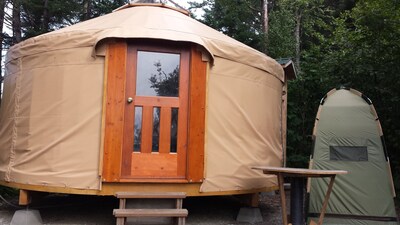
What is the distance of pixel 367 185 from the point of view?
4.08 m

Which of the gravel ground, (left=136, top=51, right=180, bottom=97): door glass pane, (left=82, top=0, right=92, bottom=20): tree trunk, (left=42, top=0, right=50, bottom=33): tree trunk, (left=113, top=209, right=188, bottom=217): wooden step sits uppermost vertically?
(left=82, top=0, right=92, bottom=20): tree trunk

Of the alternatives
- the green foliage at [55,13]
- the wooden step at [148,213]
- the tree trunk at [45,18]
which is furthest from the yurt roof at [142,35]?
the tree trunk at [45,18]

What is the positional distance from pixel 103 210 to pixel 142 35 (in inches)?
92.5

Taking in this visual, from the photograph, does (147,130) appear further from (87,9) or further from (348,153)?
(87,9)

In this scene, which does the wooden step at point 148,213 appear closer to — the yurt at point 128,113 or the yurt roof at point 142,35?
the yurt at point 128,113

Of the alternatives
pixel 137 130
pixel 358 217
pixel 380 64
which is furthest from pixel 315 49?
pixel 137 130

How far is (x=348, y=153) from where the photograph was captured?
4.22m

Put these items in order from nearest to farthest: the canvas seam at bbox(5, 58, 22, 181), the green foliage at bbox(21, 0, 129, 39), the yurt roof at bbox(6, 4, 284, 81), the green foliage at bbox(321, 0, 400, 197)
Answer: the yurt roof at bbox(6, 4, 284, 81)
the canvas seam at bbox(5, 58, 22, 181)
the green foliage at bbox(321, 0, 400, 197)
the green foliage at bbox(21, 0, 129, 39)

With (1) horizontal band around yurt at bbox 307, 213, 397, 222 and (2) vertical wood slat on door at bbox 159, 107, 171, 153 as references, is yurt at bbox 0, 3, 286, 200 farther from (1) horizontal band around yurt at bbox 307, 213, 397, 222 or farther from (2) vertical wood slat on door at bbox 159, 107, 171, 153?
(1) horizontal band around yurt at bbox 307, 213, 397, 222

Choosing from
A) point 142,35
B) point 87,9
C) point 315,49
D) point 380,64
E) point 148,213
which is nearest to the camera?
point 148,213

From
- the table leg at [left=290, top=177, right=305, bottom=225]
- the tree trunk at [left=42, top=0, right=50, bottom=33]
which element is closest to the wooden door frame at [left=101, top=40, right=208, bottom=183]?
the table leg at [left=290, top=177, right=305, bottom=225]

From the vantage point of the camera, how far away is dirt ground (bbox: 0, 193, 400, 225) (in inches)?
165

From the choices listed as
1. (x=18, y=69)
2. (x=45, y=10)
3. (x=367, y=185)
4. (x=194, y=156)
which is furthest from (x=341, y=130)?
(x=45, y=10)

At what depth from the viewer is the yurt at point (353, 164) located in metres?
4.02
